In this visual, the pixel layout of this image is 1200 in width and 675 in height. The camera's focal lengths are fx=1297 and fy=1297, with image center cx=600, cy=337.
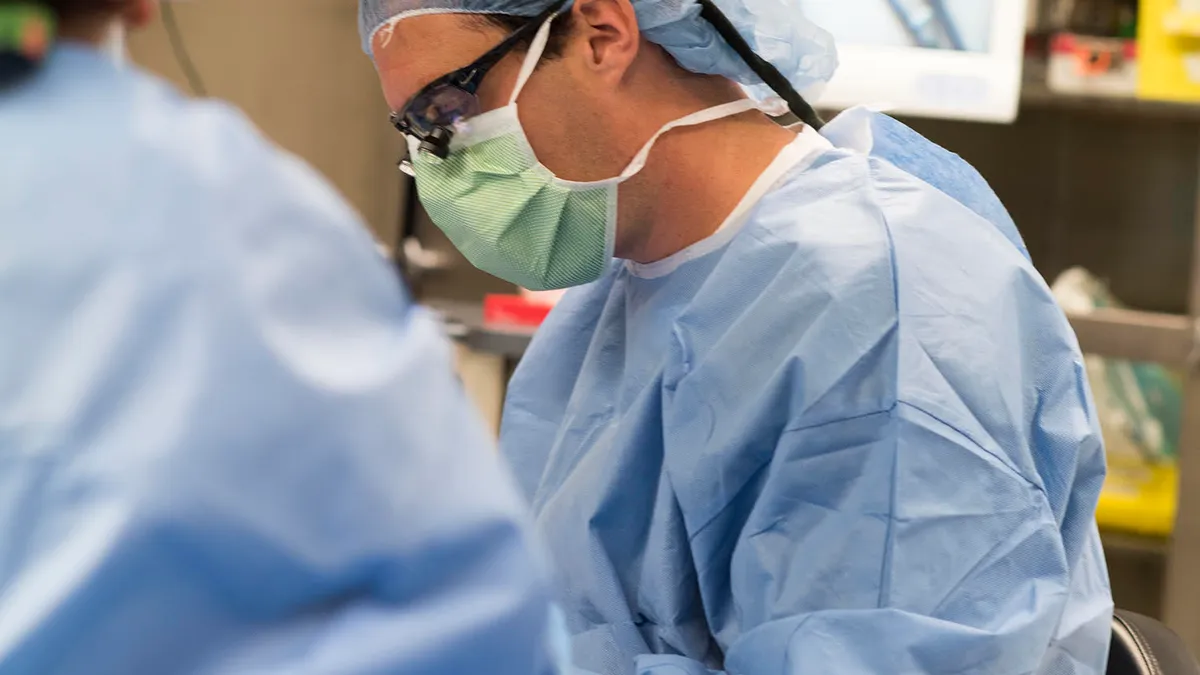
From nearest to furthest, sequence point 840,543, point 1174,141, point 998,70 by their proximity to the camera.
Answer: point 840,543 → point 998,70 → point 1174,141

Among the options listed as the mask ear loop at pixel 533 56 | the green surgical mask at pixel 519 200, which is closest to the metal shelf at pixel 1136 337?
the green surgical mask at pixel 519 200

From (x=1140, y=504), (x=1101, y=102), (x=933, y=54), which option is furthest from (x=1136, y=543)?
(x=933, y=54)

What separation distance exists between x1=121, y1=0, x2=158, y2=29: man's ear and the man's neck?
73 centimetres

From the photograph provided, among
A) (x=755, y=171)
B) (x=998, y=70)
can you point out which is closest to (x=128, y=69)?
(x=755, y=171)

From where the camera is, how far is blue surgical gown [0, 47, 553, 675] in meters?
0.47

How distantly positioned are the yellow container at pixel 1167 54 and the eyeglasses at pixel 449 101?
1.37 metres

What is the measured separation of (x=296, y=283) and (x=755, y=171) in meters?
0.78

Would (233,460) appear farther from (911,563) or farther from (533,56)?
(533,56)

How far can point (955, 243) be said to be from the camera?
44.9 inches

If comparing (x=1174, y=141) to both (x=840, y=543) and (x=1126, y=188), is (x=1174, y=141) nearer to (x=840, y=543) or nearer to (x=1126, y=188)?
(x=1126, y=188)

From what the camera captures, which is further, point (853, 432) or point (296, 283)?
point (853, 432)

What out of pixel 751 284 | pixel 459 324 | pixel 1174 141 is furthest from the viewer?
pixel 1174 141

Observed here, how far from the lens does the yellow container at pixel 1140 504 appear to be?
7.83 feet

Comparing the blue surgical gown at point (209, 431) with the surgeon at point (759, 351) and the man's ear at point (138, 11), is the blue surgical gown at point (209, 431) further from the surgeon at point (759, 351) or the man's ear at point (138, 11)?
the surgeon at point (759, 351)
